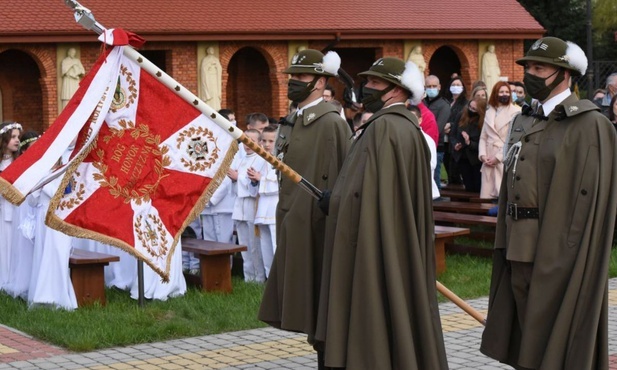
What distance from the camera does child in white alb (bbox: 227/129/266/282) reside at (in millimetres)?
12453

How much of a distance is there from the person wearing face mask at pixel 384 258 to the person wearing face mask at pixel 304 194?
2.21 feet

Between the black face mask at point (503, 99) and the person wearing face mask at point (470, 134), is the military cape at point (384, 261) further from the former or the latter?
the person wearing face mask at point (470, 134)

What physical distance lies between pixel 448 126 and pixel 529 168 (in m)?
10.8

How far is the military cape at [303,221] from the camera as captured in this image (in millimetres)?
7648

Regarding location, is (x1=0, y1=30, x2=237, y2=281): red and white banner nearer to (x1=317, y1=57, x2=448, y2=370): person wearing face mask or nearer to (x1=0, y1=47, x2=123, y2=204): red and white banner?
(x1=0, y1=47, x2=123, y2=204): red and white banner

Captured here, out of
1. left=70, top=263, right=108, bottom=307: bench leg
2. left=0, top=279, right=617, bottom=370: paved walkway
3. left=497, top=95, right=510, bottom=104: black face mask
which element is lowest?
left=0, top=279, right=617, bottom=370: paved walkway

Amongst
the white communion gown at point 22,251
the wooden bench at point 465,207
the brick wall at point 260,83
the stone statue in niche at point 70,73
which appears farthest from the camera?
the brick wall at point 260,83

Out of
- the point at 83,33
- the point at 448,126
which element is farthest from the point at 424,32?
the point at 448,126

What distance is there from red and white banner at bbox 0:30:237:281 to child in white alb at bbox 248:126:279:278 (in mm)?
4708

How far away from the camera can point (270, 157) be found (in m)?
7.04

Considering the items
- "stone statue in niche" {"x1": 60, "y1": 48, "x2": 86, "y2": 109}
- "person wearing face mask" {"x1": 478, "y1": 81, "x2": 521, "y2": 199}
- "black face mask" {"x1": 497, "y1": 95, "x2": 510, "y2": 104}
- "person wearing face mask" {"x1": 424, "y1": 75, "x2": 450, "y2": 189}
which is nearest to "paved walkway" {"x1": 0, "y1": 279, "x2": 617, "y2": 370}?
"person wearing face mask" {"x1": 478, "y1": 81, "x2": 521, "y2": 199}

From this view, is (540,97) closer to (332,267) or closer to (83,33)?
(332,267)

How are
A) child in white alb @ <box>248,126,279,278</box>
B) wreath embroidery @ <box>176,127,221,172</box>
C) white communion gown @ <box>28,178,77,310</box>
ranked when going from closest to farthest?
wreath embroidery @ <box>176,127,221,172</box> → white communion gown @ <box>28,178,77,310</box> → child in white alb @ <box>248,126,279,278</box>

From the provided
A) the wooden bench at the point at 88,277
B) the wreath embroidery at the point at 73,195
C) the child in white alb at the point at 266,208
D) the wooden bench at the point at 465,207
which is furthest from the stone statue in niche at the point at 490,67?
the wreath embroidery at the point at 73,195
